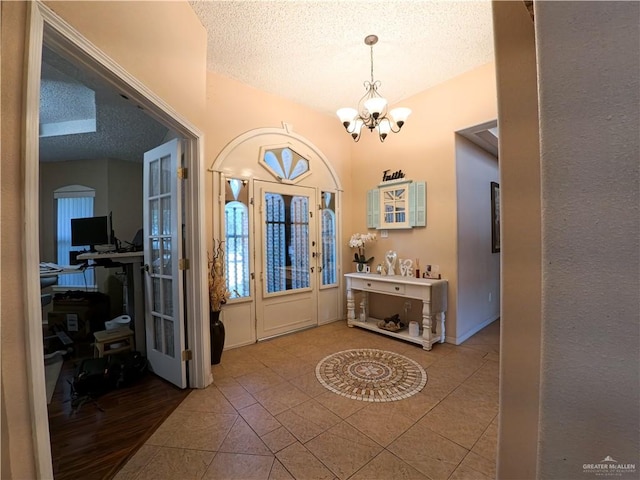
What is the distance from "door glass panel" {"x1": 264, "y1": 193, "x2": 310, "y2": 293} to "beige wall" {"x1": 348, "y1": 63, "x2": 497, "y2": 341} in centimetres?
121

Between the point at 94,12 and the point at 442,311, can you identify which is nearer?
the point at 94,12

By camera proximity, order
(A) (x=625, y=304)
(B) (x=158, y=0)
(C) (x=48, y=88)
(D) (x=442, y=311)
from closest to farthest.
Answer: (A) (x=625, y=304)
(B) (x=158, y=0)
(C) (x=48, y=88)
(D) (x=442, y=311)

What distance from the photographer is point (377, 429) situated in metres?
1.73

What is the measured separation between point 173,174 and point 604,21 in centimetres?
247

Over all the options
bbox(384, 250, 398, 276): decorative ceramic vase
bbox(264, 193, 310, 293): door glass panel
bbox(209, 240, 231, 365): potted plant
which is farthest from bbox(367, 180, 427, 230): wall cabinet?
bbox(209, 240, 231, 365): potted plant

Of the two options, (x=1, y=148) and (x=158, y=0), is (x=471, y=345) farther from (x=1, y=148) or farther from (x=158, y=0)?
(x=158, y=0)

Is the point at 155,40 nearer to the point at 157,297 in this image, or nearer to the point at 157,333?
the point at 157,297

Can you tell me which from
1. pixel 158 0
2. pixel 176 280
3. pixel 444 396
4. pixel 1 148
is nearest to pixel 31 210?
pixel 1 148

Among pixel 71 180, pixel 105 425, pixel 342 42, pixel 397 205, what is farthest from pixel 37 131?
pixel 71 180

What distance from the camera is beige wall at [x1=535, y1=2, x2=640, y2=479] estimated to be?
1.47 feet

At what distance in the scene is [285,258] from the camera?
352 cm

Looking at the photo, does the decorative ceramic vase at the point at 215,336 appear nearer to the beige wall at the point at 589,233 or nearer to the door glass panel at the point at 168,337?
the door glass panel at the point at 168,337

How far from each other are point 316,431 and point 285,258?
6.94ft

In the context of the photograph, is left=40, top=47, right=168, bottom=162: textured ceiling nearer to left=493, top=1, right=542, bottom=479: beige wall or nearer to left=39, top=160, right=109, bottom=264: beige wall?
left=39, top=160, right=109, bottom=264: beige wall
